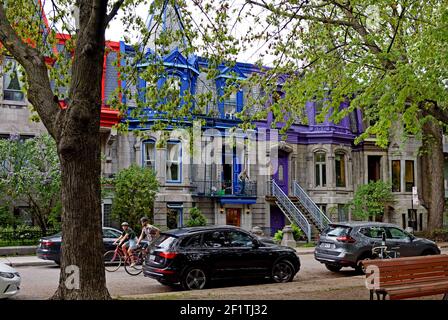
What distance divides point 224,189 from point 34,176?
1114 cm

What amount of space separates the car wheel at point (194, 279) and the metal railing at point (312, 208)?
1793 centimetres

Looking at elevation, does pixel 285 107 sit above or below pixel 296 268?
above

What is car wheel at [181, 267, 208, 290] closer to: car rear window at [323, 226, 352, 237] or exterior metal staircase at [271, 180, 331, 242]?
car rear window at [323, 226, 352, 237]

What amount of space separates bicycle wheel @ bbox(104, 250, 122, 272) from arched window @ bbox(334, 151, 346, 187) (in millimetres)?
20351

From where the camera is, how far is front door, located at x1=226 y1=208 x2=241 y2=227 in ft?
101

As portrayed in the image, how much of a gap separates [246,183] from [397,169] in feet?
41.7

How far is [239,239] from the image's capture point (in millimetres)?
14133

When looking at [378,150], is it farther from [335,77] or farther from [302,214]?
[335,77]

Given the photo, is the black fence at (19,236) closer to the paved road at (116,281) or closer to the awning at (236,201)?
the paved road at (116,281)

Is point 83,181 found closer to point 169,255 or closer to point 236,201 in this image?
point 169,255

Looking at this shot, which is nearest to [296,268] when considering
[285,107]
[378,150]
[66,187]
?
[285,107]

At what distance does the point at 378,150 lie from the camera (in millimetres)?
37062

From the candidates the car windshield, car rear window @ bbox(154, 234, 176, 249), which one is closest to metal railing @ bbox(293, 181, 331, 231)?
the car windshield

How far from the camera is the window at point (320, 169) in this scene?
115 ft
